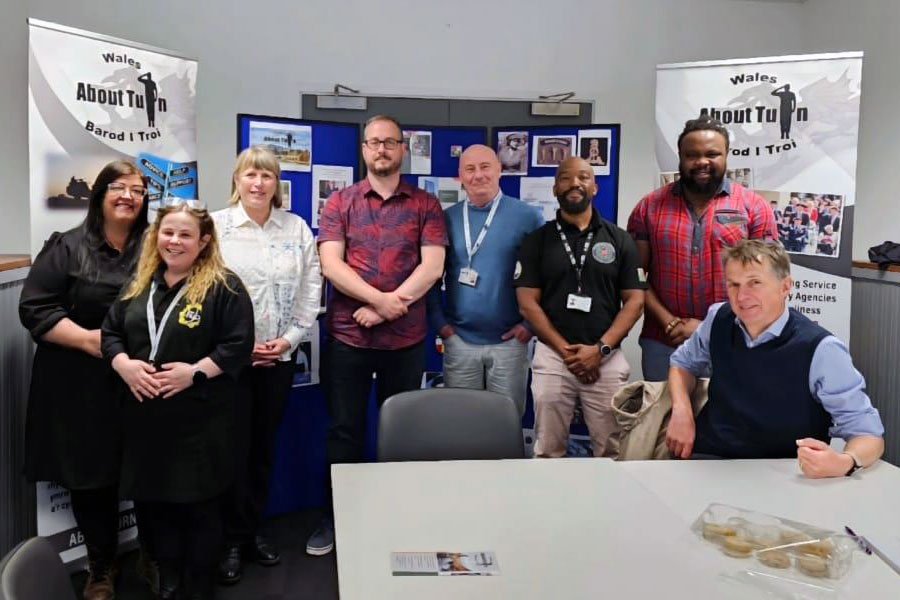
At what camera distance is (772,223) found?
10.5 ft

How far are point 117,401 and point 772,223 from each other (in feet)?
9.13

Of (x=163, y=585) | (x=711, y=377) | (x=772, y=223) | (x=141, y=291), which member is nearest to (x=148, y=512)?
(x=163, y=585)

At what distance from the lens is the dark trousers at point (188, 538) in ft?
8.22

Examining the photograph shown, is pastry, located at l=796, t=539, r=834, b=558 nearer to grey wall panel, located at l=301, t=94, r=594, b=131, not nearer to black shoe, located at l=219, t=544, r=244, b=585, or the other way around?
black shoe, located at l=219, t=544, r=244, b=585

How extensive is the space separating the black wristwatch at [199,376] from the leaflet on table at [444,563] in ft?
3.94

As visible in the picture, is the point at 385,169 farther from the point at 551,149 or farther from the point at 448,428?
the point at 448,428

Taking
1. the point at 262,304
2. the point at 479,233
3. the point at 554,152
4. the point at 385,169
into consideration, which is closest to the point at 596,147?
the point at 554,152

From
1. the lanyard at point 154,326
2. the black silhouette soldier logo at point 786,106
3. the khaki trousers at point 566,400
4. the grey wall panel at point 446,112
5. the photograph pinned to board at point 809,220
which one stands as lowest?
the khaki trousers at point 566,400

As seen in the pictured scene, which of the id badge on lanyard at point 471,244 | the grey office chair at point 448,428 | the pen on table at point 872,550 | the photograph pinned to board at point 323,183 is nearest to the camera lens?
the pen on table at point 872,550

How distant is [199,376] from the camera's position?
2.41 meters

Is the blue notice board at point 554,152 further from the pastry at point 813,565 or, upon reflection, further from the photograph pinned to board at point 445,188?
the pastry at point 813,565

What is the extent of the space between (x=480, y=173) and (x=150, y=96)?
58.3 inches

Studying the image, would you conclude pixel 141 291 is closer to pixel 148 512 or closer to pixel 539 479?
pixel 148 512

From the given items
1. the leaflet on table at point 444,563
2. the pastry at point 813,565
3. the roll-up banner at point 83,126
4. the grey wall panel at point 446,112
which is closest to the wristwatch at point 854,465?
the pastry at point 813,565
